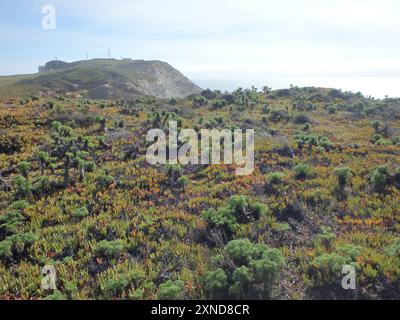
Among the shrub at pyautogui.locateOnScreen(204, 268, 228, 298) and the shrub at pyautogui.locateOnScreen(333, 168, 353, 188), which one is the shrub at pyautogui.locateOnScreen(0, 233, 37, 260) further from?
the shrub at pyautogui.locateOnScreen(333, 168, 353, 188)

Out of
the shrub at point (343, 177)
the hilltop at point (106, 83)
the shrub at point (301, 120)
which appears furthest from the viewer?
the hilltop at point (106, 83)

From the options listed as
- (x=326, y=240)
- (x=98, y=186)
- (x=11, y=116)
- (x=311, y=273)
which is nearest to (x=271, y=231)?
(x=326, y=240)

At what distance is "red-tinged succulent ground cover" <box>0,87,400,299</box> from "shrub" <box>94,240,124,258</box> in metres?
0.04

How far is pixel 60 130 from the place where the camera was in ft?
75.4

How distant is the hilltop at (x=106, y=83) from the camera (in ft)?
293

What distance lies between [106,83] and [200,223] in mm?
99087

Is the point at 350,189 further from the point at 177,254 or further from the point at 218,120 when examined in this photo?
the point at 218,120

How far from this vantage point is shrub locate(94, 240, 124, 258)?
9.32 m

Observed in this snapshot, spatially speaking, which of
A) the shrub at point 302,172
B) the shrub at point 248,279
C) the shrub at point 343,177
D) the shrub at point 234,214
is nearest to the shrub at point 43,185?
the shrub at point 234,214

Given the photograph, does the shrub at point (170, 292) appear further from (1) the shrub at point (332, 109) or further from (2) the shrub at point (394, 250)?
(1) the shrub at point (332, 109)

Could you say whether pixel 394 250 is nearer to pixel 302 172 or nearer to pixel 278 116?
pixel 302 172

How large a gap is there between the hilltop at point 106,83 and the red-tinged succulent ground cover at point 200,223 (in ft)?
218

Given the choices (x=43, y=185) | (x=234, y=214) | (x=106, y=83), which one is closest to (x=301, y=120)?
(x=234, y=214)
